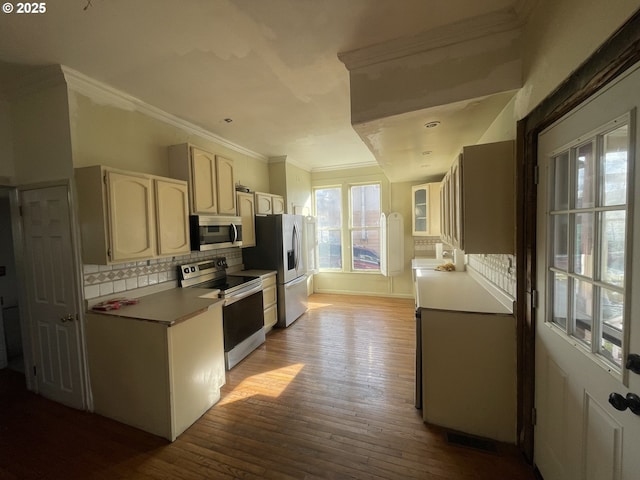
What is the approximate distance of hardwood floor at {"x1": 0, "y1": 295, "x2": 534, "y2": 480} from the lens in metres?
1.66

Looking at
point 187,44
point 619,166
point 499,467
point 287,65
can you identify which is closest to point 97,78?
point 187,44

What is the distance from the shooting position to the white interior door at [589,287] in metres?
0.90

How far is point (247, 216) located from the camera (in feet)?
12.5

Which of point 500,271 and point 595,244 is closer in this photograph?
point 595,244

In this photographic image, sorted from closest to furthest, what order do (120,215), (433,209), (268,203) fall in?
(120,215), (268,203), (433,209)

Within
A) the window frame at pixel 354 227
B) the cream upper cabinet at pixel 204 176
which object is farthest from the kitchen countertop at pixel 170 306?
the window frame at pixel 354 227

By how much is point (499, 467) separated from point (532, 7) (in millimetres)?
2684

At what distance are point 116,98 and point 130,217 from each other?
113 centimetres

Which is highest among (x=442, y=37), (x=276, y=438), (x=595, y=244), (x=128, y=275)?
(x=442, y=37)

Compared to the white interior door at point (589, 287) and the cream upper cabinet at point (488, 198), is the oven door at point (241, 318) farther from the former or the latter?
the white interior door at point (589, 287)

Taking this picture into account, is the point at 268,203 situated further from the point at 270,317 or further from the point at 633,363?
the point at 633,363

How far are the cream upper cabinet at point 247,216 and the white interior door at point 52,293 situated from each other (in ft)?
5.94

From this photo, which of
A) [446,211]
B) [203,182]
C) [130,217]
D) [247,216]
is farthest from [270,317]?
[446,211]

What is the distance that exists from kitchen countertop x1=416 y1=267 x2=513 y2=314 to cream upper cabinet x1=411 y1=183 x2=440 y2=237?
5.41 feet
